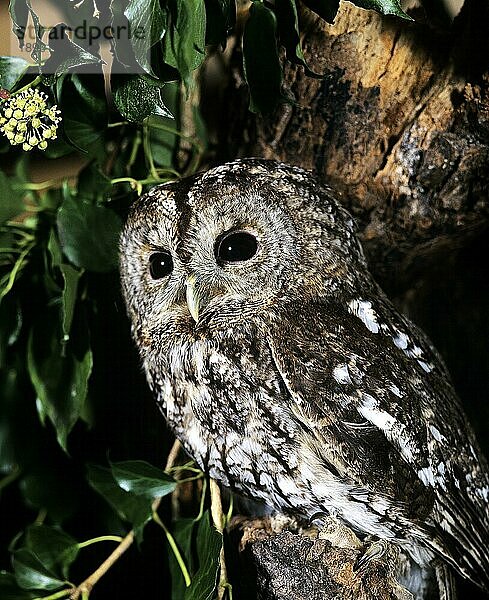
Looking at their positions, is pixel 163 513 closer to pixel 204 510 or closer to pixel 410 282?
pixel 204 510

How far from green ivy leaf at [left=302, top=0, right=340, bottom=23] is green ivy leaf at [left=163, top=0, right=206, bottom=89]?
0.50ft

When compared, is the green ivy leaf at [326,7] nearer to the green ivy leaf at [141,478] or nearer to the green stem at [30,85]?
the green stem at [30,85]

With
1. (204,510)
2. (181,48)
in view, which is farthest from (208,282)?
(204,510)

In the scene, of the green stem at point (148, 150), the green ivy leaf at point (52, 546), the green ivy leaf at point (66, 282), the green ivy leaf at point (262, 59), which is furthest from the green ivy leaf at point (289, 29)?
the green ivy leaf at point (52, 546)

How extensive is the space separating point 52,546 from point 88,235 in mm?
454

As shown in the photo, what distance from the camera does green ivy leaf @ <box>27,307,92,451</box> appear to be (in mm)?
949

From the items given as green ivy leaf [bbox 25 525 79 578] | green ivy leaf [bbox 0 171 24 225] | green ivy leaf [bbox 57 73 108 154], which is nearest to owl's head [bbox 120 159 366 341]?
green ivy leaf [bbox 57 73 108 154]

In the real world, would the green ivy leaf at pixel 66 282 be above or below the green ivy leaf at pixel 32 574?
above

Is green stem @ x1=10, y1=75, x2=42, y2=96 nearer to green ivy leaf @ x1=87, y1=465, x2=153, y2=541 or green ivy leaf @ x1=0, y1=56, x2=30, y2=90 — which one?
green ivy leaf @ x1=0, y1=56, x2=30, y2=90

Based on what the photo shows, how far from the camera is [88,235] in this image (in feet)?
2.96

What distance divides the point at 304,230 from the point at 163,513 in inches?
A: 21.4

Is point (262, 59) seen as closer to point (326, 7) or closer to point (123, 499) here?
point (326, 7)

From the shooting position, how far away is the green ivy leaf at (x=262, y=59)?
0.80 m

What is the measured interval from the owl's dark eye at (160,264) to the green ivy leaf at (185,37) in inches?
7.8
